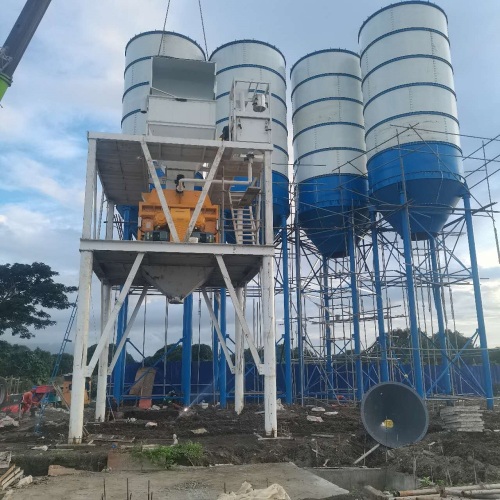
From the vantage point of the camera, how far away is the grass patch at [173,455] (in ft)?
27.7

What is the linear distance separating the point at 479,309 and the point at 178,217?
12.6 meters

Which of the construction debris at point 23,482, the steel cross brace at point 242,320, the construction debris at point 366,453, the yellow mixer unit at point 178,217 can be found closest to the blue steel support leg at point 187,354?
the yellow mixer unit at point 178,217

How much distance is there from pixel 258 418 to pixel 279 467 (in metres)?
6.70

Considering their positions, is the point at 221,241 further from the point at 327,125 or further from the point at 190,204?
the point at 327,125

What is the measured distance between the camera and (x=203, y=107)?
13859mm

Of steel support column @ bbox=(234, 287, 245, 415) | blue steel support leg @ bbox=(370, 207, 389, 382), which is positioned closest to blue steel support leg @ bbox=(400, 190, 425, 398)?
blue steel support leg @ bbox=(370, 207, 389, 382)

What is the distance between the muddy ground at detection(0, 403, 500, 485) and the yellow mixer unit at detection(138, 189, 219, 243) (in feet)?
15.4

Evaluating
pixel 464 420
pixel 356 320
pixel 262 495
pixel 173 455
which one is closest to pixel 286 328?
pixel 356 320

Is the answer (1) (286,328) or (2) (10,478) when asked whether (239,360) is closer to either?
(1) (286,328)

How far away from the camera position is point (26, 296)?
30125mm

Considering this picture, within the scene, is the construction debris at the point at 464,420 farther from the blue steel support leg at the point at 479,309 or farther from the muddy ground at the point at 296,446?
the blue steel support leg at the point at 479,309

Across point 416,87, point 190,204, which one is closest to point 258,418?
point 190,204

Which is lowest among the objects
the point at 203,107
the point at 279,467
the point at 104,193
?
the point at 279,467

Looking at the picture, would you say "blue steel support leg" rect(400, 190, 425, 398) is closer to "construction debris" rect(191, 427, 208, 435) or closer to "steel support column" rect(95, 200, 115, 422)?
"construction debris" rect(191, 427, 208, 435)
